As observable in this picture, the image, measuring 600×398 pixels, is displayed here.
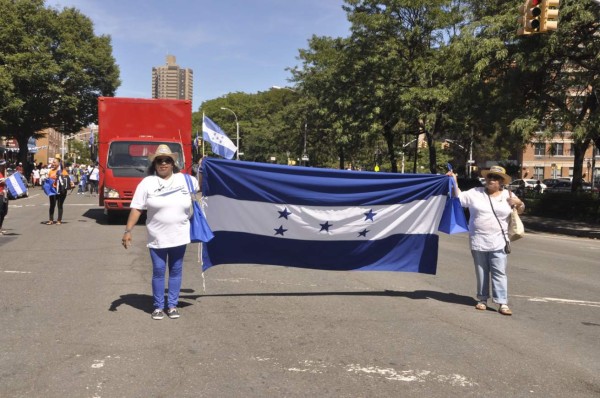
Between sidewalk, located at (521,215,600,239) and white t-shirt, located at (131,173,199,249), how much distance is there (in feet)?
54.9

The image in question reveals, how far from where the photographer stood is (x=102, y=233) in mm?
14062

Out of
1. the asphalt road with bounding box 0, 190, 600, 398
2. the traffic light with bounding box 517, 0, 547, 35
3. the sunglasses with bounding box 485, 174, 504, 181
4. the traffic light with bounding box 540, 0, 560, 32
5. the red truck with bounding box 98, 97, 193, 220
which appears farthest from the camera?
the red truck with bounding box 98, 97, 193, 220

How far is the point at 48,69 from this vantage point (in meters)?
42.6

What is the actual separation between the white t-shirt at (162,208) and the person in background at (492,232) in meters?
3.32

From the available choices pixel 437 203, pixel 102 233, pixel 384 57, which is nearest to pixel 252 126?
pixel 384 57

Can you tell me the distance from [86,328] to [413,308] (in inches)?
141

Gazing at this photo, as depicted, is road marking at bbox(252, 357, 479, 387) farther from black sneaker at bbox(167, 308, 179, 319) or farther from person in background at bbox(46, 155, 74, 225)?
person in background at bbox(46, 155, 74, 225)

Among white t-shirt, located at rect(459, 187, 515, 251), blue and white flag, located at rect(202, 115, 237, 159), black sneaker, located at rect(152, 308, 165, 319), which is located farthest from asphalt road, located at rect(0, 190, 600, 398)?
blue and white flag, located at rect(202, 115, 237, 159)

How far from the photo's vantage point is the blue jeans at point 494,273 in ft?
21.9

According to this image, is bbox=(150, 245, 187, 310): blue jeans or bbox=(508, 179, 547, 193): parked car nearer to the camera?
bbox=(150, 245, 187, 310): blue jeans

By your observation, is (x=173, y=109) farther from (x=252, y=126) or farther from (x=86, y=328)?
(x=252, y=126)

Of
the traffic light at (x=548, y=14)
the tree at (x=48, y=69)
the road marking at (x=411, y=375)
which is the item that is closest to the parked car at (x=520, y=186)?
the traffic light at (x=548, y=14)

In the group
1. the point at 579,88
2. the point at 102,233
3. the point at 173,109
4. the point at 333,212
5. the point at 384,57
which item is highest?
the point at 384,57

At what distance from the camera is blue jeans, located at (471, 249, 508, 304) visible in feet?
21.9
